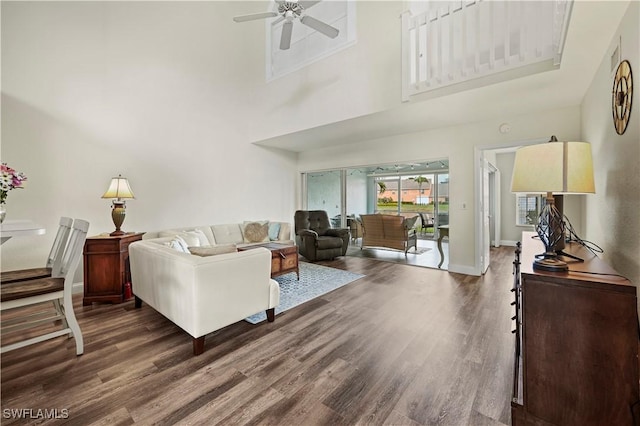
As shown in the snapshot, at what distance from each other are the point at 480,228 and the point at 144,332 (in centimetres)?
458

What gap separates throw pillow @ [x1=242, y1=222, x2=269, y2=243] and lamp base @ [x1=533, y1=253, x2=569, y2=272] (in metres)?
4.22

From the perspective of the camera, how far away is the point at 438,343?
219cm

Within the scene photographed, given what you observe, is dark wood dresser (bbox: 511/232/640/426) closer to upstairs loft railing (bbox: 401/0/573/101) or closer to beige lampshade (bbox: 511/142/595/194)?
beige lampshade (bbox: 511/142/595/194)

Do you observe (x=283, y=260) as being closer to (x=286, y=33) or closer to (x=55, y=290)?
(x=55, y=290)

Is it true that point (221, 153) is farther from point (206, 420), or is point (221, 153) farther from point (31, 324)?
point (206, 420)

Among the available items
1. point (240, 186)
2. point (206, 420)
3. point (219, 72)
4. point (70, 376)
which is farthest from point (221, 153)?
point (206, 420)

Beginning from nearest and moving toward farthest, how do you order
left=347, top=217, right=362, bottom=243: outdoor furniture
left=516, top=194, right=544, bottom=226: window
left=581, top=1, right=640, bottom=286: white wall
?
left=581, top=1, right=640, bottom=286: white wall → left=347, top=217, right=362, bottom=243: outdoor furniture → left=516, top=194, right=544, bottom=226: window

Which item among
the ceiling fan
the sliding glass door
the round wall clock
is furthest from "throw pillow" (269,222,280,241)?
the round wall clock

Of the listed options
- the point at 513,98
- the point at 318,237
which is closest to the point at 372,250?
the point at 318,237

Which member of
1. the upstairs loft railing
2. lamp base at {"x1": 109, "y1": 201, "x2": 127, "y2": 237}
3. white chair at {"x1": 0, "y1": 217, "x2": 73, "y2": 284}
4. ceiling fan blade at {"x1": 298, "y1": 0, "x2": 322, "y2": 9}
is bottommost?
white chair at {"x1": 0, "y1": 217, "x2": 73, "y2": 284}

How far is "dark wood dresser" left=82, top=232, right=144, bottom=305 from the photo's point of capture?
122 inches

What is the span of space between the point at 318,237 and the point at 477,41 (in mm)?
3819

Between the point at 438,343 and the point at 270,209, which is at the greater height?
the point at 270,209

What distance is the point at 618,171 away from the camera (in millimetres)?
1748
